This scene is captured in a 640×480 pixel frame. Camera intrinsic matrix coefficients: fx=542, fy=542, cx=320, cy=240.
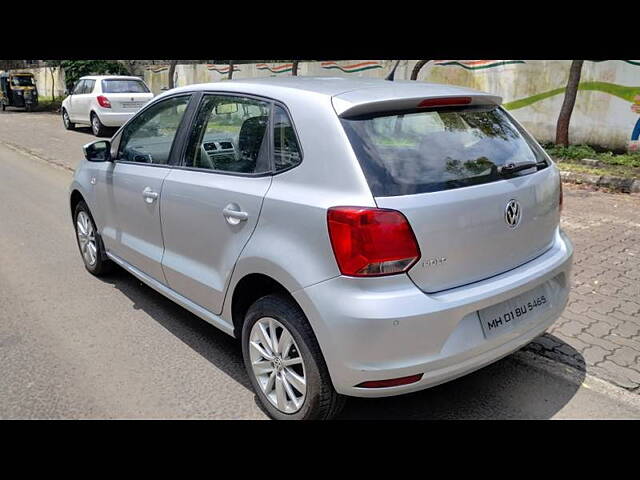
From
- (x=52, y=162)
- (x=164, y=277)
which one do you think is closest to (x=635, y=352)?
(x=164, y=277)

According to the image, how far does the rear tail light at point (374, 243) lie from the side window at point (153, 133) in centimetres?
178

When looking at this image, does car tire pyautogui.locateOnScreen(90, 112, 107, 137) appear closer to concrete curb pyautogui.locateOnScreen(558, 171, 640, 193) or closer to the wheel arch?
concrete curb pyautogui.locateOnScreen(558, 171, 640, 193)

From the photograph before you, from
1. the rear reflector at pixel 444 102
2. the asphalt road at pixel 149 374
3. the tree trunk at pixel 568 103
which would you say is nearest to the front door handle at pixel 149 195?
the asphalt road at pixel 149 374

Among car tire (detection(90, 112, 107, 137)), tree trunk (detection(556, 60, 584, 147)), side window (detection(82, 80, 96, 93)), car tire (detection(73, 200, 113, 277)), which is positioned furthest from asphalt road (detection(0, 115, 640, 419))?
side window (detection(82, 80, 96, 93))

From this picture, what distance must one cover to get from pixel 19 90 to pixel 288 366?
2889 centimetres

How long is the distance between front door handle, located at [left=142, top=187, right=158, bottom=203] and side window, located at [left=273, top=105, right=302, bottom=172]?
3.78 ft

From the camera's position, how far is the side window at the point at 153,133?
144 inches

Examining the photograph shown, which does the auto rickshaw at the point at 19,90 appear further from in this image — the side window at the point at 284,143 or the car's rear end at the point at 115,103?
the side window at the point at 284,143

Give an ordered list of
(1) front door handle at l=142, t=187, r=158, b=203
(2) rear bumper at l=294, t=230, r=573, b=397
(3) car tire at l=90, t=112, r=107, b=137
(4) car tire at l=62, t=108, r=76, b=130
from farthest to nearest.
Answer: (4) car tire at l=62, t=108, r=76, b=130, (3) car tire at l=90, t=112, r=107, b=137, (1) front door handle at l=142, t=187, r=158, b=203, (2) rear bumper at l=294, t=230, r=573, b=397

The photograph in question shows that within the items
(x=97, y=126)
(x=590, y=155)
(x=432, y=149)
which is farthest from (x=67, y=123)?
(x=432, y=149)

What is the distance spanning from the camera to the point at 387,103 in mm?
2607

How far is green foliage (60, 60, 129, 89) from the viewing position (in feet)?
83.3

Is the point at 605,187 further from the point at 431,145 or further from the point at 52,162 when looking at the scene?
the point at 52,162

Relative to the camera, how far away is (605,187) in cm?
792
